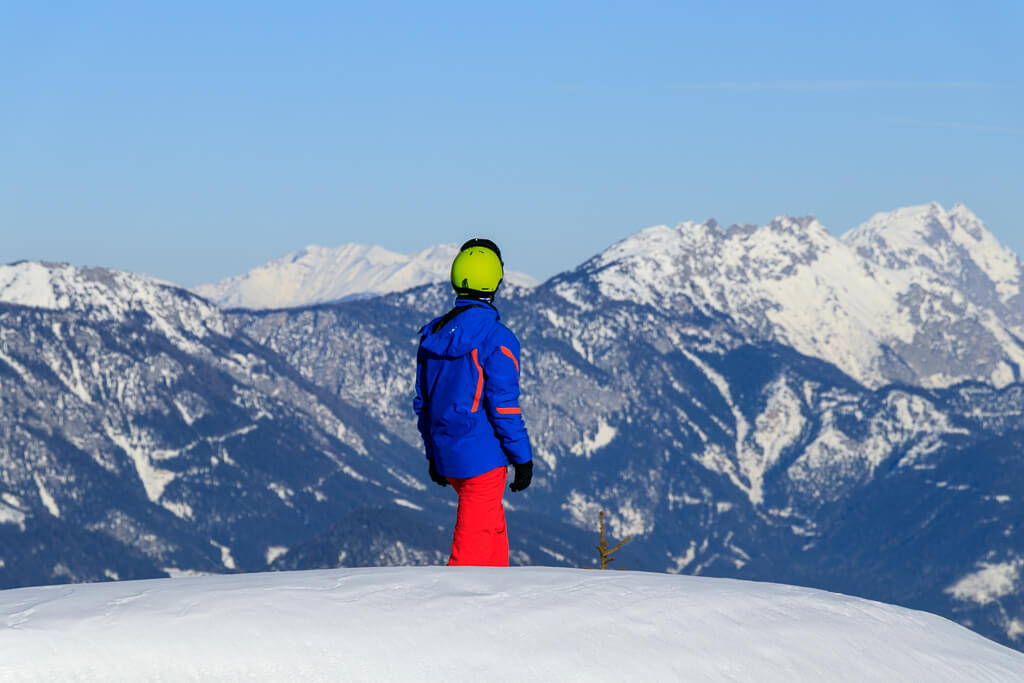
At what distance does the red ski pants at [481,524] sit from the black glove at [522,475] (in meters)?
0.46

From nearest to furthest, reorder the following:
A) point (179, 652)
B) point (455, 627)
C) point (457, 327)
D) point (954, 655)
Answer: point (179, 652) < point (455, 627) < point (954, 655) < point (457, 327)

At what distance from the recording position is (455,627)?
403 inches

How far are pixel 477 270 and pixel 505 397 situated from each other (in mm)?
1609

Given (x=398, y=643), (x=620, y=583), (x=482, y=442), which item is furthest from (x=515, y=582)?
(x=482, y=442)

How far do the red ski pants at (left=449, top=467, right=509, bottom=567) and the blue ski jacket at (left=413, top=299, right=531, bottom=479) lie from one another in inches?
6.8

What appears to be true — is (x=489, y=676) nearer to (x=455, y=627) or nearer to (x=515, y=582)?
(x=455, y=627)

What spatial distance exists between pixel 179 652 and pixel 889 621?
18.7 feet

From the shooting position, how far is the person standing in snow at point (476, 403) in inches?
648

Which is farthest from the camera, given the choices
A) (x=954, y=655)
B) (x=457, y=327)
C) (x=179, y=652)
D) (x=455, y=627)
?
(x=457, y=327)

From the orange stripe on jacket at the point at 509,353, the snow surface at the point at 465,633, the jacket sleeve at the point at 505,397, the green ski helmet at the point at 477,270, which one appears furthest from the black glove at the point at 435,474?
the snow surface at the point at 465,633

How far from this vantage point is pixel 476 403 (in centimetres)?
1658

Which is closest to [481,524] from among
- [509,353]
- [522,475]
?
[522,475]

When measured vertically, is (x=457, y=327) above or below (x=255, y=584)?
above

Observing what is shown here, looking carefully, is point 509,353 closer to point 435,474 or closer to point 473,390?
point 473,390
